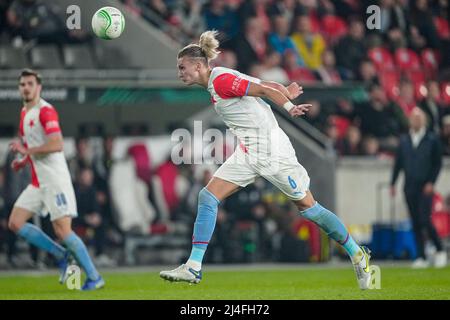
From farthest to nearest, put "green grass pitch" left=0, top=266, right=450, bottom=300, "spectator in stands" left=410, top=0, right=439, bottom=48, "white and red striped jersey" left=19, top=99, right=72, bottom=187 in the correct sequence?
"spectator in stands" left=410, top=0, right=439, bottom=48
"white and red striped jersey" left=19, top=99, right=72, bottom=187
"green grass pitch" left=0, top=266, right=450, bottom=300

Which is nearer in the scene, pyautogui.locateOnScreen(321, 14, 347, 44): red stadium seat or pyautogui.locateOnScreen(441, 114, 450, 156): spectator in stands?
pyautogui.locateOnScreen(441, 114, 450, 156): spectator in stands

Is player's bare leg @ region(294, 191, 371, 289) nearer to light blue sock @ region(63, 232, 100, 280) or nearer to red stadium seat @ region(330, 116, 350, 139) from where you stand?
light blue sock @ region(63, 232, 100, 280)

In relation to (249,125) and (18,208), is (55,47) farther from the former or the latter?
(249,125)

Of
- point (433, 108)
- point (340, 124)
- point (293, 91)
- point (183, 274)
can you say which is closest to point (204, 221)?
point (183, 274)

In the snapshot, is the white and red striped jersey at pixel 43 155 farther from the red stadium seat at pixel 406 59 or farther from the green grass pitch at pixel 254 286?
the red stadium seat at pixel 406 59

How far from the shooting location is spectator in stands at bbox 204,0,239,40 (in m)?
23.0

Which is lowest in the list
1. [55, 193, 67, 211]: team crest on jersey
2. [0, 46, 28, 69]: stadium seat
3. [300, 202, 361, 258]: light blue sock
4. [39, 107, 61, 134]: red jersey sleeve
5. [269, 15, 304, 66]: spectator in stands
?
[300, 202, 361, 258]: light blue sock

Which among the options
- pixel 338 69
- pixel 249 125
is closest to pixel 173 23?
pixel 338 69

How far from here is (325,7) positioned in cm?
2473

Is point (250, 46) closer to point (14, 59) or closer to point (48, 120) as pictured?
point (14, 59)

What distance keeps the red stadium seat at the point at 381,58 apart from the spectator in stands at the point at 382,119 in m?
1.18

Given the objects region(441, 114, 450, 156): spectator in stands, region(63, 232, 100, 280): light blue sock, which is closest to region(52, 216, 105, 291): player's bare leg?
region(63, 232, 100, 280): light blue sock

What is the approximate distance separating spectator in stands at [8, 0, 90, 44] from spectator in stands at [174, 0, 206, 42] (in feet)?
9.56

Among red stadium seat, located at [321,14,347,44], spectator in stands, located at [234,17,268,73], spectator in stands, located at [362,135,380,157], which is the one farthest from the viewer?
red stadium seat, located at [321,14,347,44]
